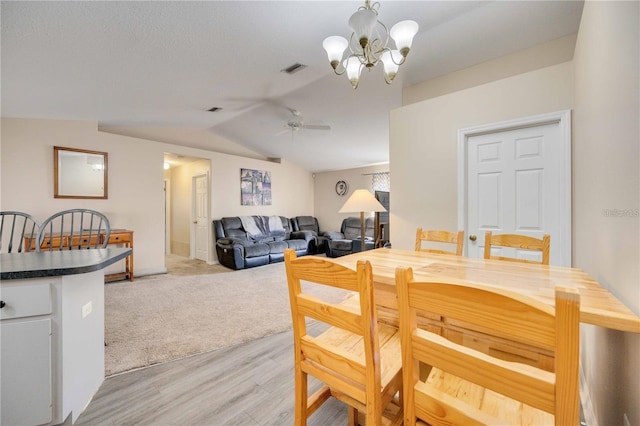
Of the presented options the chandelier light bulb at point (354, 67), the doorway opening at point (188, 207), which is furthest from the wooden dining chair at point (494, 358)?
the doorway opening at point (188, 207)

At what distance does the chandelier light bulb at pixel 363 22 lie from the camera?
1.71 m

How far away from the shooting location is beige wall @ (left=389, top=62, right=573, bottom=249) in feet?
7.80

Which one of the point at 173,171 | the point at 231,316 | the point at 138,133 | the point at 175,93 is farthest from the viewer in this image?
the point at 173,171

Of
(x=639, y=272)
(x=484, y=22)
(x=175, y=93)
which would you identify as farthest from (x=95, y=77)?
(x=639, y=272)

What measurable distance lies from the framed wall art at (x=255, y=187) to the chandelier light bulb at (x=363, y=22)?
16.7ft

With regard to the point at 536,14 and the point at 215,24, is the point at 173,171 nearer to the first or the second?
the point at 215,24

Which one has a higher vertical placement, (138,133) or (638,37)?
(138,133)

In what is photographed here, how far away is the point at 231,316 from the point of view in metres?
2.88

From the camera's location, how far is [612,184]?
4.18 feet

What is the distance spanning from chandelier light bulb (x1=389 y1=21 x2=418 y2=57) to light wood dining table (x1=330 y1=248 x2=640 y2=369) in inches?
55.3

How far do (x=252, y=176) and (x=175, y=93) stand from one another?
131 inches

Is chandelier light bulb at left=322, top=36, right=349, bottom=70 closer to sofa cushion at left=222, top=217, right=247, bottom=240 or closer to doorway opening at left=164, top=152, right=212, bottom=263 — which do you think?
sofa cushion at left=222, top=217, right=247, bottom=240

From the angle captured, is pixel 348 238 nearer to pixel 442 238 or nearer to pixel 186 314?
pixel 186 314

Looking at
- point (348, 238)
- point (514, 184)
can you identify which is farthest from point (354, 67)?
point (348, 238)
